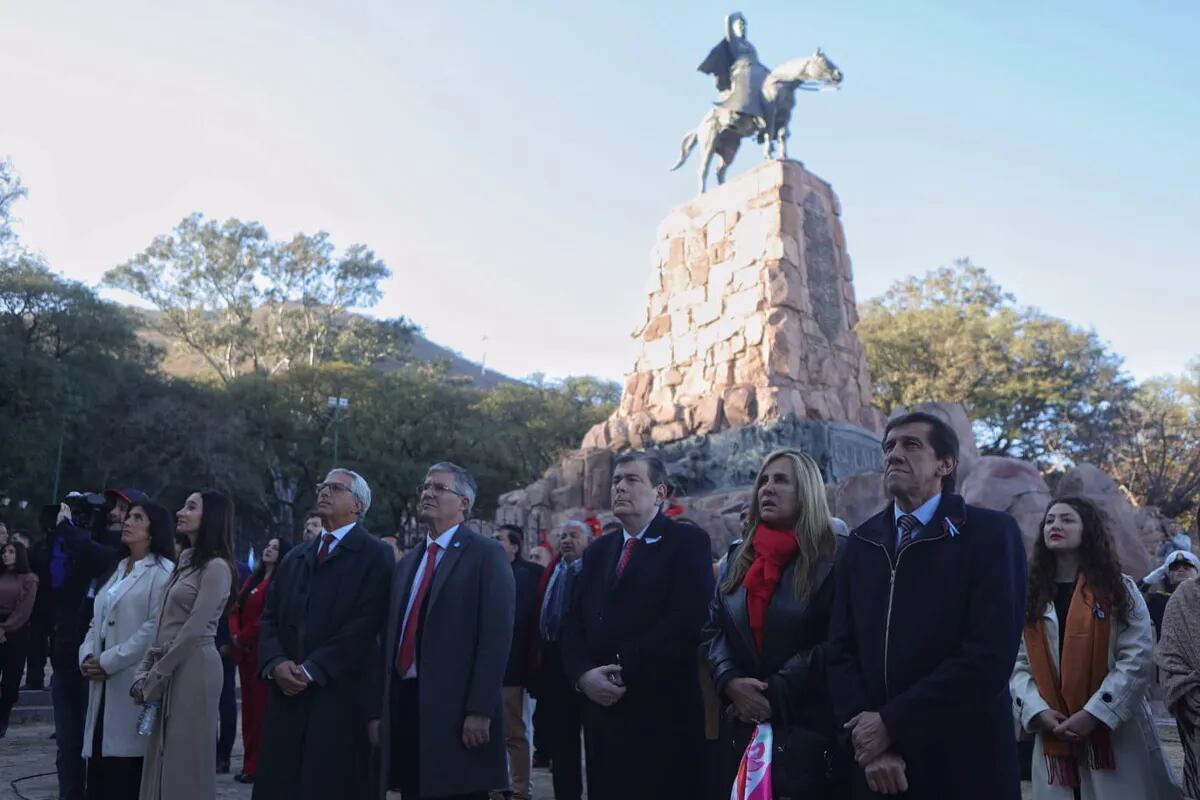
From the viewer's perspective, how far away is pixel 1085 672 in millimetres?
4332

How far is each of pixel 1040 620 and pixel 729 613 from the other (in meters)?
1.45

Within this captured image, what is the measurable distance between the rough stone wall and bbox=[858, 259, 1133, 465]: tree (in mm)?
15507

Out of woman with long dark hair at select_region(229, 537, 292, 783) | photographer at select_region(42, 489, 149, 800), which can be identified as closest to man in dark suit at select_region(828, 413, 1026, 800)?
photographer at select_region(42, 489, 149, 800)

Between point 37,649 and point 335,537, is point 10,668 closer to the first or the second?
point 37,649

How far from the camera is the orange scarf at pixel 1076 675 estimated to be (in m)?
4.25

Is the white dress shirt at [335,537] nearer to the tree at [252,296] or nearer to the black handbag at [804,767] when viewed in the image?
the black handbag at [804,767]

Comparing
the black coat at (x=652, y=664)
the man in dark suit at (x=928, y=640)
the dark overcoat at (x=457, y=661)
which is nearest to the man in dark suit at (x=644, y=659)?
the black coat at (x=652, y=664)

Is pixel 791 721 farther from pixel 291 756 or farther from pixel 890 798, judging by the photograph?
pixel 291 756

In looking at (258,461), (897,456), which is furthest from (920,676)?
(258,461)

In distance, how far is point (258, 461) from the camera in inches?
1223

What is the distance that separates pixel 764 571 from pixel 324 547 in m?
2.06

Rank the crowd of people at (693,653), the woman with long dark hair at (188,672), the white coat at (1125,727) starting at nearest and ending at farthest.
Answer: the crowd of people at (693,653) → the white coat at (1125,727) → the woman with long dark hair at (188,672)

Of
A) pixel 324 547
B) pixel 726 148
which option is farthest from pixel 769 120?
pixel 324 547

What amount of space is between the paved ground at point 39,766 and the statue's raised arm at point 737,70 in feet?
48.7
